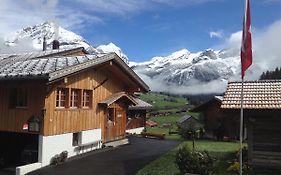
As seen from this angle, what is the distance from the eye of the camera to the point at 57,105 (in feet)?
60.3

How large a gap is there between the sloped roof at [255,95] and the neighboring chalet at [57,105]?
7106 mm

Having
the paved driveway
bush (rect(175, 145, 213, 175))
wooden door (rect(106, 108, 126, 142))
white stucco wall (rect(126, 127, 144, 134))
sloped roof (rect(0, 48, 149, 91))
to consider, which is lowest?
the paved driveway

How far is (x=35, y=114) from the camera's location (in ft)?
56.5

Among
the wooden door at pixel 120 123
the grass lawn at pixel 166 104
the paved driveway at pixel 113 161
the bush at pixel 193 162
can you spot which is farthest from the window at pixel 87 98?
the grass lawn at pixel 166 104

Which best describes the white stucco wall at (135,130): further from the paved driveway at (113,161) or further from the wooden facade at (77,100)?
the paved driveway at (113,161)

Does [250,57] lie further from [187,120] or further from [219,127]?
[219,127]

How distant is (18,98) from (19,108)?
658 millimetres

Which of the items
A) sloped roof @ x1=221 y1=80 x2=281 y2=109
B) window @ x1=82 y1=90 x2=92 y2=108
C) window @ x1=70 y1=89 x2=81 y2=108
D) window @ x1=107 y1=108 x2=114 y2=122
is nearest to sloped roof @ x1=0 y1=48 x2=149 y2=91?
window @ x1=70 y1=89 x2=81 y2=108

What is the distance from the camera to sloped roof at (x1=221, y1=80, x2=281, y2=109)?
1633 centimetres

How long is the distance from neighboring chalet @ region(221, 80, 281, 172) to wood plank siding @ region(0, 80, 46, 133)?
8.50 metres

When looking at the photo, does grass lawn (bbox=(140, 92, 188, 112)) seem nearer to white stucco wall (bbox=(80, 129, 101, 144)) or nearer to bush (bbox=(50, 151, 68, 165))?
white stucco wall (bbox=(80, 129, 101, 144))

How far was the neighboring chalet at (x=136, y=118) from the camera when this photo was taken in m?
35.8

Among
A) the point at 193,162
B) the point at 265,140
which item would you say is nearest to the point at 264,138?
the point at 265,140

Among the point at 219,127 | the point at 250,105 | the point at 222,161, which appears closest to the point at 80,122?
the point at 222,161
